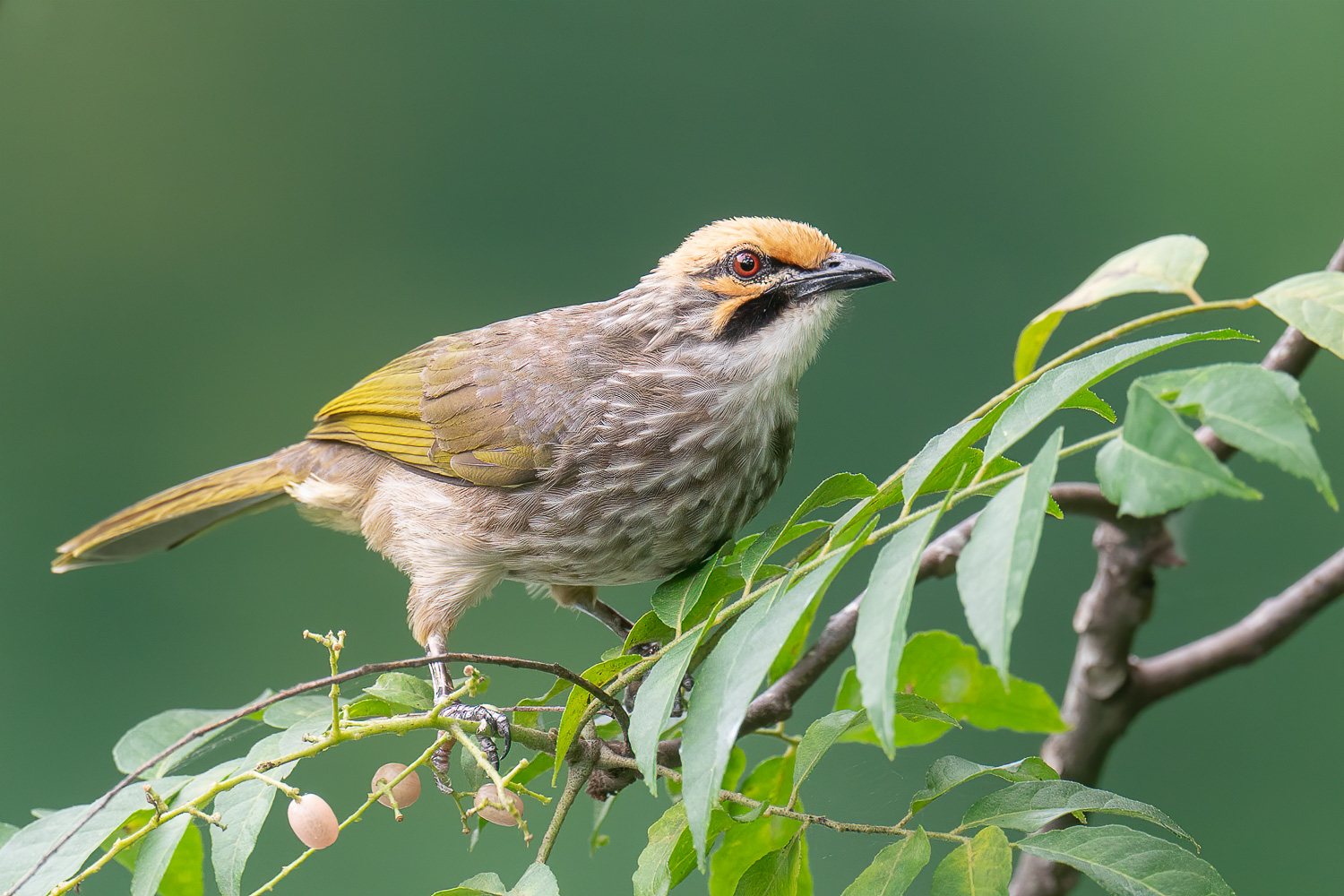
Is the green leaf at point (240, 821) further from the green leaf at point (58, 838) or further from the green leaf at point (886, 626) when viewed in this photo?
the green leaf at point (886, 626)

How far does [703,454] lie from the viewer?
2.09 metres

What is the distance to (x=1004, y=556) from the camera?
0.80 metres

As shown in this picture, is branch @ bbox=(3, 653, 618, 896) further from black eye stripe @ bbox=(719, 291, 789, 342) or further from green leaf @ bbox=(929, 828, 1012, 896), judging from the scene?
black eye stripe @ bbox=(719, 291, 789, 342)

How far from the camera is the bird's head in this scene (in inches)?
84.6

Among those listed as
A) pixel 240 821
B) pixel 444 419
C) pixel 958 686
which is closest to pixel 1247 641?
pixel 958 686

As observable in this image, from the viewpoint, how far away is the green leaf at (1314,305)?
888 millimetres

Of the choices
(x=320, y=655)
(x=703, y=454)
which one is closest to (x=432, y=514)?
(x=703, y=454)

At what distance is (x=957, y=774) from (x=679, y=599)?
0.47m

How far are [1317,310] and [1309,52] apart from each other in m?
5.11

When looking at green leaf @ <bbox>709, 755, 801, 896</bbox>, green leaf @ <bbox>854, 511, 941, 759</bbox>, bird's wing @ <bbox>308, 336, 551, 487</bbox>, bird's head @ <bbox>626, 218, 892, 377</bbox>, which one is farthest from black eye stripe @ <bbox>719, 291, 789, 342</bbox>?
green leaf @ <bbox>854, 511, 941, 759</bbox>

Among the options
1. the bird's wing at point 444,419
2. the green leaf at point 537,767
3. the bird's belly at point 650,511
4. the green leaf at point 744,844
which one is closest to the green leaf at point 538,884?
the green leaf at point 744,844

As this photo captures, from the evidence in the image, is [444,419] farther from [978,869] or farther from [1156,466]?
[1156,466]

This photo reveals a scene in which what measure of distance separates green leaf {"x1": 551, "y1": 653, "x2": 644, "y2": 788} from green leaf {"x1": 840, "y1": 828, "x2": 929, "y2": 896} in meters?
0.38

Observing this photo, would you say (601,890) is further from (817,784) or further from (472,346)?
(817,784)
